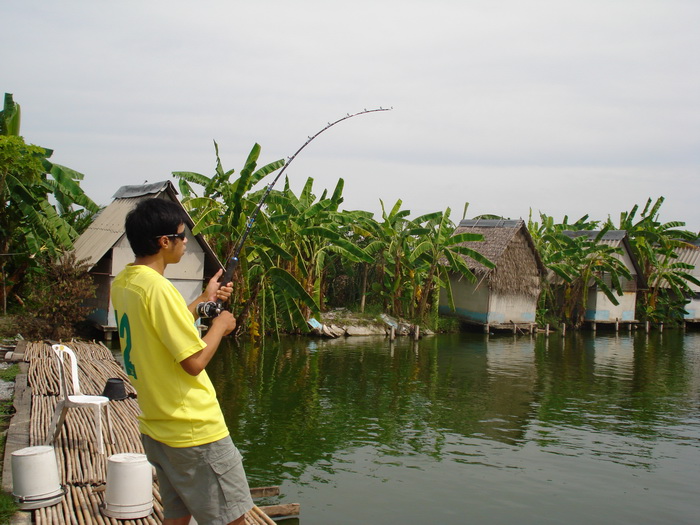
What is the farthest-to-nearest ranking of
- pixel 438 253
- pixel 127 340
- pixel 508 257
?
pixel 508 257, pixel 438 253, pixel 127 340

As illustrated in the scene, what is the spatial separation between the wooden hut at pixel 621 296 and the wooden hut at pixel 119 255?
17.5 m

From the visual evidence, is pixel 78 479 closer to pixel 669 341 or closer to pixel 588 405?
pixel 588 405

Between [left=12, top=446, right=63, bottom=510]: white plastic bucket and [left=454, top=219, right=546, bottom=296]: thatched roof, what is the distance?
20.0 meters

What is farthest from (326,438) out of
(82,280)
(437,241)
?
(437,241)

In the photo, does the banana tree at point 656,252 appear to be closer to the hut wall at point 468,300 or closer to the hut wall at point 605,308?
the hut wall at point 605,308

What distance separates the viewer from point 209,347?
2.80m

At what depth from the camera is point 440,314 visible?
25.4m

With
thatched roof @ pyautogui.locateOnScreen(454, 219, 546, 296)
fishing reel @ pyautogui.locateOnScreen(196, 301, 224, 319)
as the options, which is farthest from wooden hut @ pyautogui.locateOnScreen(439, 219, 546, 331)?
fishing reel @ pyautogui.locateOnScreen(196, 301, 224, 319)

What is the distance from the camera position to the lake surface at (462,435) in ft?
23.6

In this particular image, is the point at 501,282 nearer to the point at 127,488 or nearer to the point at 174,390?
the point at 127,488

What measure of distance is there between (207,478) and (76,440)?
3.80 m

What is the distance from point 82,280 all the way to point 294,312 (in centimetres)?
505

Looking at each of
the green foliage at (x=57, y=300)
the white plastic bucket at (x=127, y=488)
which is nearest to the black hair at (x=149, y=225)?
the white plastic bucket at (x=127, y=488)

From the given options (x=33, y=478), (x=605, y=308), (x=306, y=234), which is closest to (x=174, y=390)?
(x=33, y=478)
